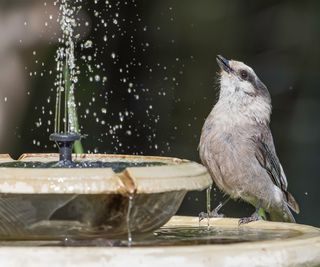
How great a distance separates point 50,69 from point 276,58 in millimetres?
1953

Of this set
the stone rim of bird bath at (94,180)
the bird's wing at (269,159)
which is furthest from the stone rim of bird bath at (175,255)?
the bird's wing at (269,159)

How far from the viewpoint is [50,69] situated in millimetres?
8891

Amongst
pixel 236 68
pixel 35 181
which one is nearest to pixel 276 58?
pixel 236 68

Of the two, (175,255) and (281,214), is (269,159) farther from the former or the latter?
(175,255)

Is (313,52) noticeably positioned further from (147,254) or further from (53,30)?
(147,254)

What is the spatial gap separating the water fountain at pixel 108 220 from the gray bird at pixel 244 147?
1.62 metres

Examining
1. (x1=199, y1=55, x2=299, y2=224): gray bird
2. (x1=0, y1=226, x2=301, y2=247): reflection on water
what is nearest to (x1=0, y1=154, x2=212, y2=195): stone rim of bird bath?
(x1=0, y1=226, x2=301, y2=247): reflection on water

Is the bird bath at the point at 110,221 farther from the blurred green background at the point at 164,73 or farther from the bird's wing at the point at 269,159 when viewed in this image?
the blurred green background at the point at 164,73

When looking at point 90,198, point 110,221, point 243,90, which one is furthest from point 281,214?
point 90,198

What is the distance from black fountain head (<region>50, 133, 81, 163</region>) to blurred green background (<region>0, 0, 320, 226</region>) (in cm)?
464

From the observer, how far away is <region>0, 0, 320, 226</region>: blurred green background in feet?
29.2

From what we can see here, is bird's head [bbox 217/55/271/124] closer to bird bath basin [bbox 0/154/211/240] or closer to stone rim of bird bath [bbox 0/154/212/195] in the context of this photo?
bird bath basin [bbox 0/154/211/240]

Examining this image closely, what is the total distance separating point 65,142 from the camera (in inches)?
157

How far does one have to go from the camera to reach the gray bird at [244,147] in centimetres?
587
